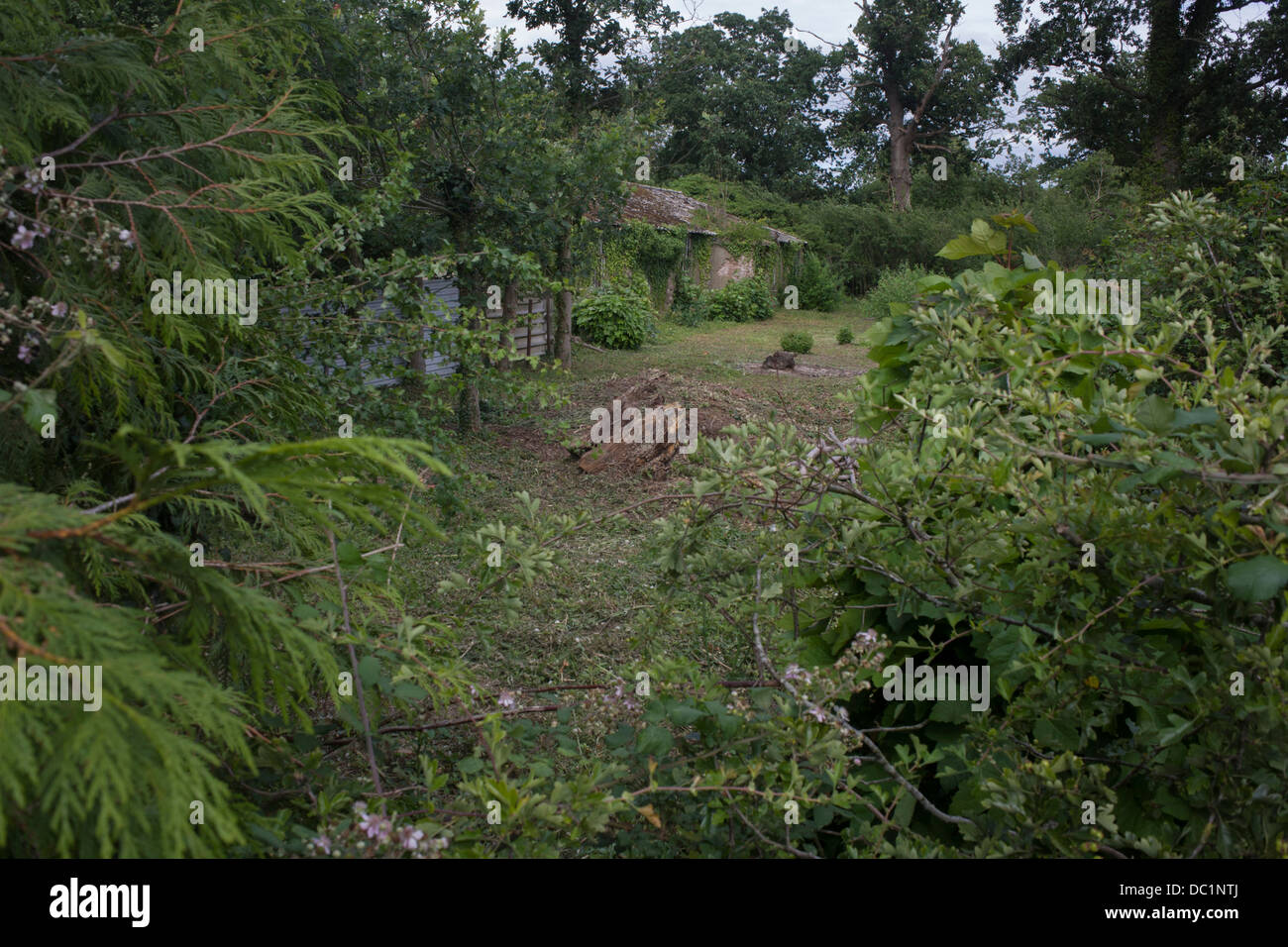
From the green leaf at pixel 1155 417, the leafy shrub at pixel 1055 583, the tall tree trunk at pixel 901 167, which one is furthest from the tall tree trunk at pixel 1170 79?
the green leaf at pixel 1155 417

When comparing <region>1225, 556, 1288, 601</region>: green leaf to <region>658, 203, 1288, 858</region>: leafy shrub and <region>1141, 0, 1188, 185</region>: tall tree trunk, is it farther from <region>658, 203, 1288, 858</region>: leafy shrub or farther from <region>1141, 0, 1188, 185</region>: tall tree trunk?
<region>1141, 0, 1188, 185</region>: tall tree trunk

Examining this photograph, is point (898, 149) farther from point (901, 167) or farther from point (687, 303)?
point (687, 303)

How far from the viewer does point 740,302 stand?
27.2 meters

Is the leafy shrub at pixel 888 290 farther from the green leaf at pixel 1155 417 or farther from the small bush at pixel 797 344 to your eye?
the green leaf at pixel 1155 417

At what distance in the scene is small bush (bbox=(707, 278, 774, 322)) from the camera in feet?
88.9

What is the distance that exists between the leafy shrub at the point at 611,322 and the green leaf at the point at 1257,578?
59.7 ft

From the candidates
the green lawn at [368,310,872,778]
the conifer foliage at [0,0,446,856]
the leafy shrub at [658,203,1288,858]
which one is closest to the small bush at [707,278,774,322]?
the green lawn at [368,310,872,778]

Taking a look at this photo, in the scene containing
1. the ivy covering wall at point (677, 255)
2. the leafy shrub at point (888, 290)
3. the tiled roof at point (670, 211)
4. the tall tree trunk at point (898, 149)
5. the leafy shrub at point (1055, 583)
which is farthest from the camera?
the tall tree trunk at point (898, 149)

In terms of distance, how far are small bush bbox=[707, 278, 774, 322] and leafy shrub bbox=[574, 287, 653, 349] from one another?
773 cm

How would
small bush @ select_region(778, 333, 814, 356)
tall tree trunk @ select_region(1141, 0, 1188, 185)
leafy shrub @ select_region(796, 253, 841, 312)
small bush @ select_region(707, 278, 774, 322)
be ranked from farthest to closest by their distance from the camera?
leafy shrub @ select_region(796, 253, 841, 312)
small bush @ select_region(707, 278, 774, 322)
tall tree trunk @ select_region(1141, 0, 1188, 185)
small bush @ select_region(778, 333, 814, 356)

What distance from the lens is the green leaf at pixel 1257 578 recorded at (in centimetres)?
136

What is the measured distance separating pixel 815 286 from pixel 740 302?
16.1 feet

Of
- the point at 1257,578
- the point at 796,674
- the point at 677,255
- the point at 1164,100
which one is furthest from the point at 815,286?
the point at 1257,578

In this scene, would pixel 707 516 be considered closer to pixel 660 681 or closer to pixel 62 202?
pixel 660 681
